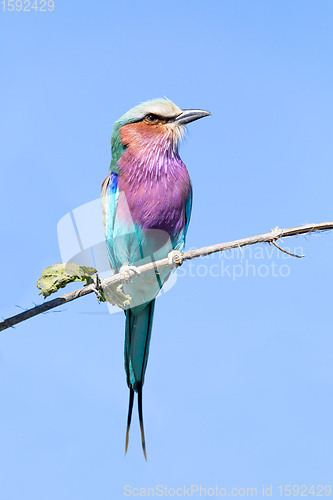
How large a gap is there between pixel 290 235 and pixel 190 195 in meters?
1.77

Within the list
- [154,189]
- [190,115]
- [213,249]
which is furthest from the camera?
[190,115]

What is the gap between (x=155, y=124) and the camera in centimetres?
409

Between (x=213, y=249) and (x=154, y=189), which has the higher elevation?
(x=154, y=189)

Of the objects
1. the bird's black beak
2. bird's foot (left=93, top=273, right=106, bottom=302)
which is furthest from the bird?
bird's foot (left=93, top=273, right=106, bottom=302)

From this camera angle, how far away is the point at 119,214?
4066 mm

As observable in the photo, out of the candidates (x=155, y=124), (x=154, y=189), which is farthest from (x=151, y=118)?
(x=154, y=189)

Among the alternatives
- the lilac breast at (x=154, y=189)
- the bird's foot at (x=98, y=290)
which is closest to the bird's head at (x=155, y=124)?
the lilac breast at (x=154, y=189)

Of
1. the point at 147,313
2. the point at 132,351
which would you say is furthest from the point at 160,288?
the point at 132,351

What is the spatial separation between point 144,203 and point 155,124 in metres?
0.66

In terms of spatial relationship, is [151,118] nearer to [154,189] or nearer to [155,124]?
[155,124]

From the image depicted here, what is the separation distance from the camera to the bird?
3.93 m

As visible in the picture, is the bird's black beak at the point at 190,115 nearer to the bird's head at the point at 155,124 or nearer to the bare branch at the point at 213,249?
the bird's head at the point at 155,124

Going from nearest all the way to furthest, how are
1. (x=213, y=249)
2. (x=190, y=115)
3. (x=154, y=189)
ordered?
1. (x=213, y=249)
2. (x=154, y=189)
3. (x=190, y=115)

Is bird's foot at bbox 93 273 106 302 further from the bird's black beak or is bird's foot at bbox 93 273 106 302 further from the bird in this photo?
the bird's black beak
